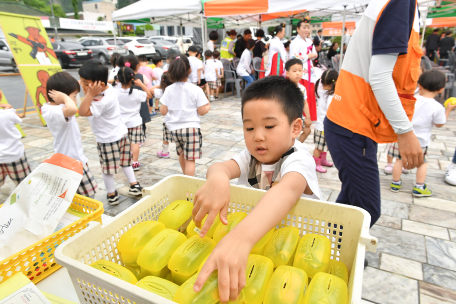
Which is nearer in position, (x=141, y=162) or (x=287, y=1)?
(x=141, y=162)

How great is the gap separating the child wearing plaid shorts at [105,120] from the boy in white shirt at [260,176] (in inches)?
75.0

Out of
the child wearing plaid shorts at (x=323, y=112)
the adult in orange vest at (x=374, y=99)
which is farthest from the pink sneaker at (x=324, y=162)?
the adult in orange vest at (x=374, y=99)

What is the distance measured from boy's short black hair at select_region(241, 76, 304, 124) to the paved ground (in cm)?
144

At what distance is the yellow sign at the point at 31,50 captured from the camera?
5348mm

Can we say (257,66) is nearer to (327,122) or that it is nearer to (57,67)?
(57,67)

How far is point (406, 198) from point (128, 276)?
322 centimetres

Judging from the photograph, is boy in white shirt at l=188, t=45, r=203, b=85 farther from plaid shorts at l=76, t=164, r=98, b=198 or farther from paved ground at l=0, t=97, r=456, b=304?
plaid shorts at l=76, t=164, r=98, b=198

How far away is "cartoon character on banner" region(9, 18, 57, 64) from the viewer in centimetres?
562

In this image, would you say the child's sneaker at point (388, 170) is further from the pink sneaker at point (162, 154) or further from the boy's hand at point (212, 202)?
the boy's hand at point (212, 202)

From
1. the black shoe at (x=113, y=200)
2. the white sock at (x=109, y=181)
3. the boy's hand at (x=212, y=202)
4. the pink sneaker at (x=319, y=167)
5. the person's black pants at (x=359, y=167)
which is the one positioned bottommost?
the black shoe at (x=113, y=200)

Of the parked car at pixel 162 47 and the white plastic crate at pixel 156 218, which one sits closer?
the white plastic crate at pixel 156 218

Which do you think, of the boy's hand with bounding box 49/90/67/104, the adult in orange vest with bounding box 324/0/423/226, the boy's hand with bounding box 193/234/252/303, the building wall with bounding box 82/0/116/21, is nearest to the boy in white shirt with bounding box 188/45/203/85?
the boy's hand with bounding box 49/90/67/104

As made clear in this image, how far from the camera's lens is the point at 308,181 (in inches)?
45.3

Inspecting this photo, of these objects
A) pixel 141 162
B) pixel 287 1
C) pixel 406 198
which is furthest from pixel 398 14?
pixel 287 1
